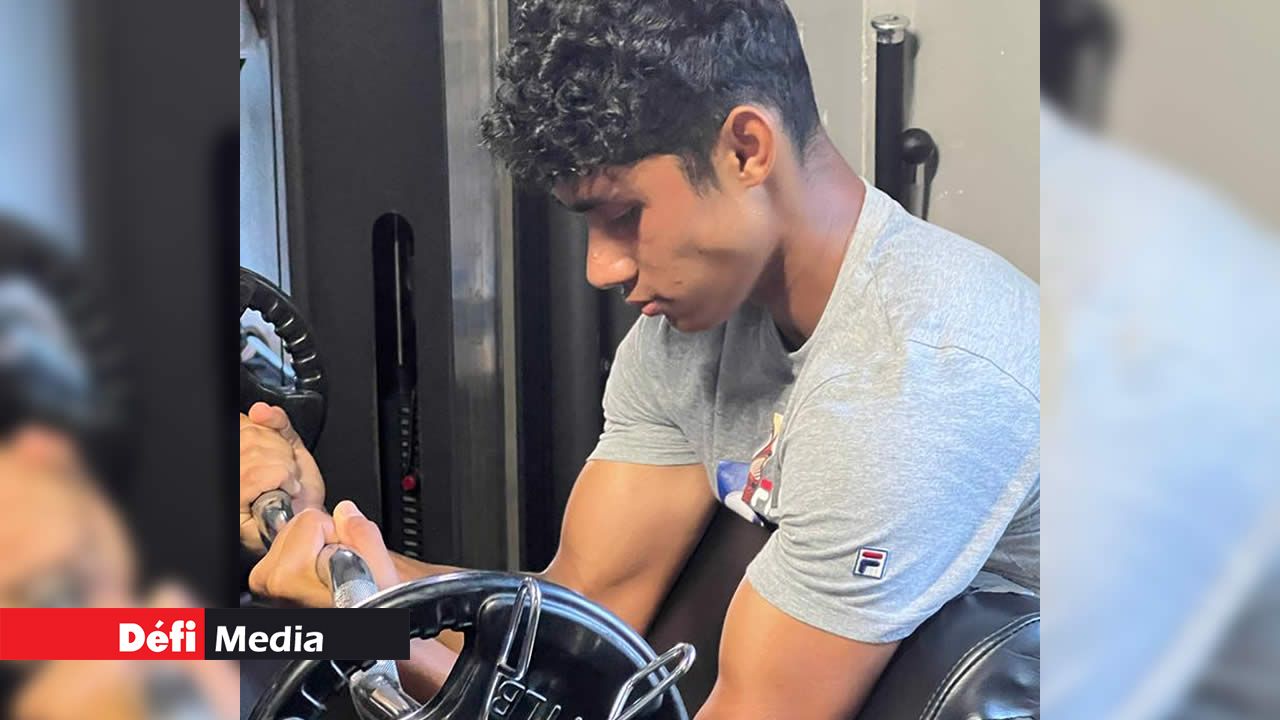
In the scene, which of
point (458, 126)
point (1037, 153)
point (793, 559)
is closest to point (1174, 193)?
point (1037, 153)

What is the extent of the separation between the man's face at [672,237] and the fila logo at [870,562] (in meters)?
0.21

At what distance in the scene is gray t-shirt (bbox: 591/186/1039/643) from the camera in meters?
0.77

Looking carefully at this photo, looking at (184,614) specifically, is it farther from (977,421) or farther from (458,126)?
(977,421)

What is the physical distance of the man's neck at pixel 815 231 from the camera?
81 centimetres

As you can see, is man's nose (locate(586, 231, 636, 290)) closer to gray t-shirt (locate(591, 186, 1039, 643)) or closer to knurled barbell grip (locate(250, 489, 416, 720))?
gray t-shirt (locate(591, 186, 1039, 643))

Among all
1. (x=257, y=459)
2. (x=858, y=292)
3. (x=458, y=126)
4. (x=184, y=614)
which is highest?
(x=458, y=126)

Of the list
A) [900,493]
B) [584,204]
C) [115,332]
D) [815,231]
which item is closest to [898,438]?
[900,493]

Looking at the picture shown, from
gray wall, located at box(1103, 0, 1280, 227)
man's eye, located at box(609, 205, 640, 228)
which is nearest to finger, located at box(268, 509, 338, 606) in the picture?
man's eye, located at box(609, 205, 640, 228)

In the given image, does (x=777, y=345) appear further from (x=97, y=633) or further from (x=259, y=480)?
(x=97, y=633)

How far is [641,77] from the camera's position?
777 mm

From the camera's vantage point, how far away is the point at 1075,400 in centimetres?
80

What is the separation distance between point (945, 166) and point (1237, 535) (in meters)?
0.35

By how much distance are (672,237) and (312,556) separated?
0.37m

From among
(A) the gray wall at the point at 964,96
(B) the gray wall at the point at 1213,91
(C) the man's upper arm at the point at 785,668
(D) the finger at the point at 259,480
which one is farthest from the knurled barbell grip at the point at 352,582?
(B) the gray wall at the point at 1213,91
